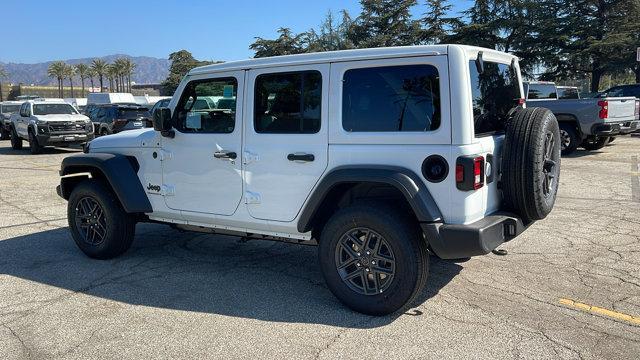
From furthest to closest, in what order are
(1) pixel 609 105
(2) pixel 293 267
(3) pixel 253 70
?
(1) pixel 609 105 → (2) pixel 293 267 → (3) pixel 253 70

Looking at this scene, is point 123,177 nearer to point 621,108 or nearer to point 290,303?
point 290,303

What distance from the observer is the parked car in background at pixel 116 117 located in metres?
17.7

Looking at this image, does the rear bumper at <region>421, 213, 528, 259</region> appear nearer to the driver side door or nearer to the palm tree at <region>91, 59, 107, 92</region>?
the driver side door

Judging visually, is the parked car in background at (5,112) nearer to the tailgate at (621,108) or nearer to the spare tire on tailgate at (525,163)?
the tailgate at (621,108)

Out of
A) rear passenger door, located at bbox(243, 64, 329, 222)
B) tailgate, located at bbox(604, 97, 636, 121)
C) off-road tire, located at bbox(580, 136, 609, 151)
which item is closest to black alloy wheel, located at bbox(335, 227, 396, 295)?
rear passenger door, located at bbox(243, 64, 329, 222)

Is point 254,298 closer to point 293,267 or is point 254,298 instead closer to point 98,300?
point 293,267

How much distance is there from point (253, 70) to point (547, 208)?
2.67 metres

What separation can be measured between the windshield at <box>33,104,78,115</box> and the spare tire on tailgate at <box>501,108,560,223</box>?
18.1m

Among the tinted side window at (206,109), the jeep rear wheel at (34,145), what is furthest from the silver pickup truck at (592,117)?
the jeep rear wheel at (34,145)

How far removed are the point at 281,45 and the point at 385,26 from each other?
45.7 ft

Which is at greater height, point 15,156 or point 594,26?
point 594,26

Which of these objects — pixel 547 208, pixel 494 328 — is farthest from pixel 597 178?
pixel 494 328

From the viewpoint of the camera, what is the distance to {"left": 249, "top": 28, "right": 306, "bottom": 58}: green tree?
2366 inches

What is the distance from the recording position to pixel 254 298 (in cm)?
451
